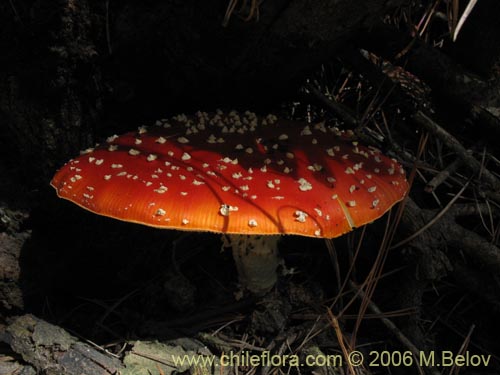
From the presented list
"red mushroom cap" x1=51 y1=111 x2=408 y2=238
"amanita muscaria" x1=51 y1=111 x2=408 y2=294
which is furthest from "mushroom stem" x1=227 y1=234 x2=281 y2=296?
"red mushroom cap" x1=51 y1=111 x2=408 y2=238

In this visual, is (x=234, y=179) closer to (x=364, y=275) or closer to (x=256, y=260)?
(x=256, y=260)

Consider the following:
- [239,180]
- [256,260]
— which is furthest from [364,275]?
[239,180]

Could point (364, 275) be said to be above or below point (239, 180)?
below

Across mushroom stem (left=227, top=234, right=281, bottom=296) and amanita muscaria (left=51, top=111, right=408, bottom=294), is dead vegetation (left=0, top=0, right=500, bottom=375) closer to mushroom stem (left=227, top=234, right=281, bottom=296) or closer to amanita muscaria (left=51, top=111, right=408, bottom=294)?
mushroom stem (left=227, top=234, right=281, bottom=296)

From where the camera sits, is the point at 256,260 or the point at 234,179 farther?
the point at 256,260

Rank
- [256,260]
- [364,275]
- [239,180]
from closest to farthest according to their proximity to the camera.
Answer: [239,180], [256,260], [364,275]

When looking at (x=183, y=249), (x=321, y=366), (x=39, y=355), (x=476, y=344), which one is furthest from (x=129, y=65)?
(x=476, y=344)

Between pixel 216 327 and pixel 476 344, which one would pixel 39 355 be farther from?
pixel 476 344
